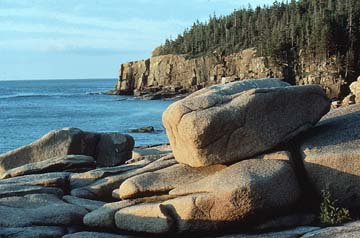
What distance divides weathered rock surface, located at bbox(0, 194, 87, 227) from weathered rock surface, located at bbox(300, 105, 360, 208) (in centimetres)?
609

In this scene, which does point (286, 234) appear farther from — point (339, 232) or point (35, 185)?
point (35, 185)

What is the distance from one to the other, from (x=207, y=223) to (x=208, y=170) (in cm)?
206

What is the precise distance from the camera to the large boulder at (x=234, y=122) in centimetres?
1586

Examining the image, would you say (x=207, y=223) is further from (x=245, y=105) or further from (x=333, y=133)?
(x=333, y=133)

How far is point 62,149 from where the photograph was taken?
26750mm

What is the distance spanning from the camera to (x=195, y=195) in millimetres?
15203

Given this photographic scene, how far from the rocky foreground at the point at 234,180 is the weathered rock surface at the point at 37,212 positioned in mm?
26

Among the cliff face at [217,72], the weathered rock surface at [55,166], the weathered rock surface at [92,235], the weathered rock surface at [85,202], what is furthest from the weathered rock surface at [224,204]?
the cliff face at [217,72]

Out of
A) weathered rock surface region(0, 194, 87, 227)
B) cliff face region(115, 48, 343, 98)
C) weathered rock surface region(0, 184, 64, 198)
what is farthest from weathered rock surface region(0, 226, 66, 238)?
cliff face region(115, 48, 343, 98)

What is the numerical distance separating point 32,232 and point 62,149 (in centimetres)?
1198

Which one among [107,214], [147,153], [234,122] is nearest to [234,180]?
[234,122]

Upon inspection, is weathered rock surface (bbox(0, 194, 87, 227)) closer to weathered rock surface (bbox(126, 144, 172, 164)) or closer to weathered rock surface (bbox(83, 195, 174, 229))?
weathered rock surface (bbox(83, 195, 174, 229))

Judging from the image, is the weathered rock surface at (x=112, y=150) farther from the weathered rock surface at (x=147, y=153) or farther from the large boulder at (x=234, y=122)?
the large boulder at (x=234, y=122)

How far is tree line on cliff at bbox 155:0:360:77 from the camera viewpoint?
119 metres
